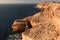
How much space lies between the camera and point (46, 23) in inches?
1053

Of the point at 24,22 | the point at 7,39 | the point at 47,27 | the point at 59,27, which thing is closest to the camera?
the point at 59,27

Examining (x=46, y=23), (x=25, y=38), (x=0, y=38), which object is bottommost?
(x=0, y=38)

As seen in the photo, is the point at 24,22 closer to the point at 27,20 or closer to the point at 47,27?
the point at 27,20

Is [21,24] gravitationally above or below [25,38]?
below

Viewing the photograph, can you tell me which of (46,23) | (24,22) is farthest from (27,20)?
(46,23)

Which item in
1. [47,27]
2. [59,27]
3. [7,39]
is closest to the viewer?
[59,27]

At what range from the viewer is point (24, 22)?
58.9m

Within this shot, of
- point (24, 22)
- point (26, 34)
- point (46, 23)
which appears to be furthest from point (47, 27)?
point (24, 22)

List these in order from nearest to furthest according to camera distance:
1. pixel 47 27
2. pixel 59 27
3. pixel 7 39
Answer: pixel 59 27 < pixel 47 27 < pixel 7 39

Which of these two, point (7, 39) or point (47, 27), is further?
point (7, 39)

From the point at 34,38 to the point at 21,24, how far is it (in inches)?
1366

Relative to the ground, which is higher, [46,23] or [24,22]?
[46,23]

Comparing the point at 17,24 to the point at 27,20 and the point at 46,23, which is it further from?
the point at 46,23

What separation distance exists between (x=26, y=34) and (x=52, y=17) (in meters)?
3.99
